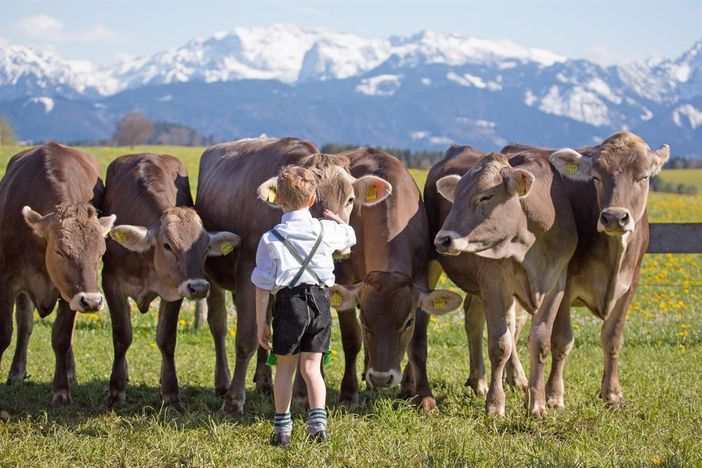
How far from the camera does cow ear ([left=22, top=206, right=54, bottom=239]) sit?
9172 millimetres

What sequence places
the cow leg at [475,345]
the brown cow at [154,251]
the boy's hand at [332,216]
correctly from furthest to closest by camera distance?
1. the cow leg at [475,345]
2. the brown cow at [154,251]
3. the boy's hand at [332,216]

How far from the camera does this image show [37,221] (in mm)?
9211

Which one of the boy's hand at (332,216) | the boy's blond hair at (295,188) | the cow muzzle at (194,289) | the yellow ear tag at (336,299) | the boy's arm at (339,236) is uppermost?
the boy's blond hair at (295,188)

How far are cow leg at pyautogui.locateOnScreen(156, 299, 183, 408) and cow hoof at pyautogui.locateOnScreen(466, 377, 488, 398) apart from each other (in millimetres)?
3302

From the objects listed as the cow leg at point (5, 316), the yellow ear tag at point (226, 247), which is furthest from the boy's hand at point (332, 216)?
the cow leg at point (5, 316)

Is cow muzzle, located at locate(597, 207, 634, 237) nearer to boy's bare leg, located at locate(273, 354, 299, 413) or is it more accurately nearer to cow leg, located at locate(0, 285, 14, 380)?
boy's bare leg, located at locate(273, 354, 299, 413)

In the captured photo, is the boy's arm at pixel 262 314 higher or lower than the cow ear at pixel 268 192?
lower

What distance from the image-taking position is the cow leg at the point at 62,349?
9523 mm

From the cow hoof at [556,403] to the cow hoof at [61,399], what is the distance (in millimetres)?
4782

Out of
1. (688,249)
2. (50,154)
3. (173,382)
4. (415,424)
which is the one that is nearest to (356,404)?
(415,424)

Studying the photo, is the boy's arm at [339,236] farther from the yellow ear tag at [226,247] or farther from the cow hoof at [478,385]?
the cow hoof at [478,385]

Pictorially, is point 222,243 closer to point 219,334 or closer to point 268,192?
point 268,192

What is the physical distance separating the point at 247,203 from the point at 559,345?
139 inches

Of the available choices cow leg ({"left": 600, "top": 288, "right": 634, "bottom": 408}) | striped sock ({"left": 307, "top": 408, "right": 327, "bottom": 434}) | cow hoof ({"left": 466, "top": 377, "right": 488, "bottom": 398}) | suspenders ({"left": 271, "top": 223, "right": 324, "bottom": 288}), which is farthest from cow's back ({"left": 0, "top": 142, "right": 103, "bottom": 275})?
cow leg ({"left": 600, "top": 288, "right": 634, "bottom": 408})
